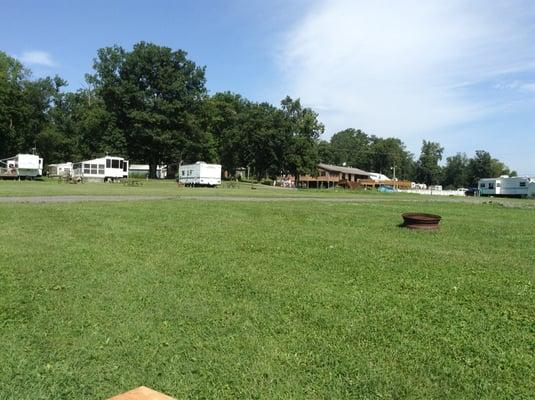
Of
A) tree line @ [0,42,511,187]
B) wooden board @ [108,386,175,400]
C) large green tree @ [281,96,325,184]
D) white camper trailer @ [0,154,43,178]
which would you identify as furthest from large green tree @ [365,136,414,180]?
wooden board @ [108,386,175,400]

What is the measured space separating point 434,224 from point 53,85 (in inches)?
3402

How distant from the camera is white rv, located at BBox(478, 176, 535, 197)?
67.9 meters

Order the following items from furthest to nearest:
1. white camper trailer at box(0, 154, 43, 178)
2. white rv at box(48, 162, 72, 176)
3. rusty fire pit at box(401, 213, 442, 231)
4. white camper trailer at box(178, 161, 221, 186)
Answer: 1. white rv at box(48, 162, 72, 176)
2. white camper trailer at box(178, 161, 221, 186)
3. white camper trailer at box(0, 154, 43, 178)
4. rusty fire pit at box(401, 213, 442, 231)

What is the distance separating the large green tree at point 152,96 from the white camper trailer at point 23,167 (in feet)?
53.3

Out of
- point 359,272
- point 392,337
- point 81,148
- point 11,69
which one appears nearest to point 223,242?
point 359,272

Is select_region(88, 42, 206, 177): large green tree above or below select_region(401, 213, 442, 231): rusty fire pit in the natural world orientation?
above

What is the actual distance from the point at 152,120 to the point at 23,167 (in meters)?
18.7

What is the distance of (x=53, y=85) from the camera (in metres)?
85.2

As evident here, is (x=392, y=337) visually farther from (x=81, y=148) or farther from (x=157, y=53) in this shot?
(x=81, y=148)

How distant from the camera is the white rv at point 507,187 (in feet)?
223

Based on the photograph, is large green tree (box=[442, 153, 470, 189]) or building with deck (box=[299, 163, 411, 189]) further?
large green tree (box=[442, 153, 470, 189])

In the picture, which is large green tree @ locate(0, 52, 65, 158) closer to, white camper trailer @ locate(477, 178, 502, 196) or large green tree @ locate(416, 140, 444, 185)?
white camper trailer @ locate(477, 178, 502, 196)

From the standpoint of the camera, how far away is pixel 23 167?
51.8 m

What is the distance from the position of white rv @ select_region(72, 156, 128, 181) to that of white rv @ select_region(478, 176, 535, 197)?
2152 inches
